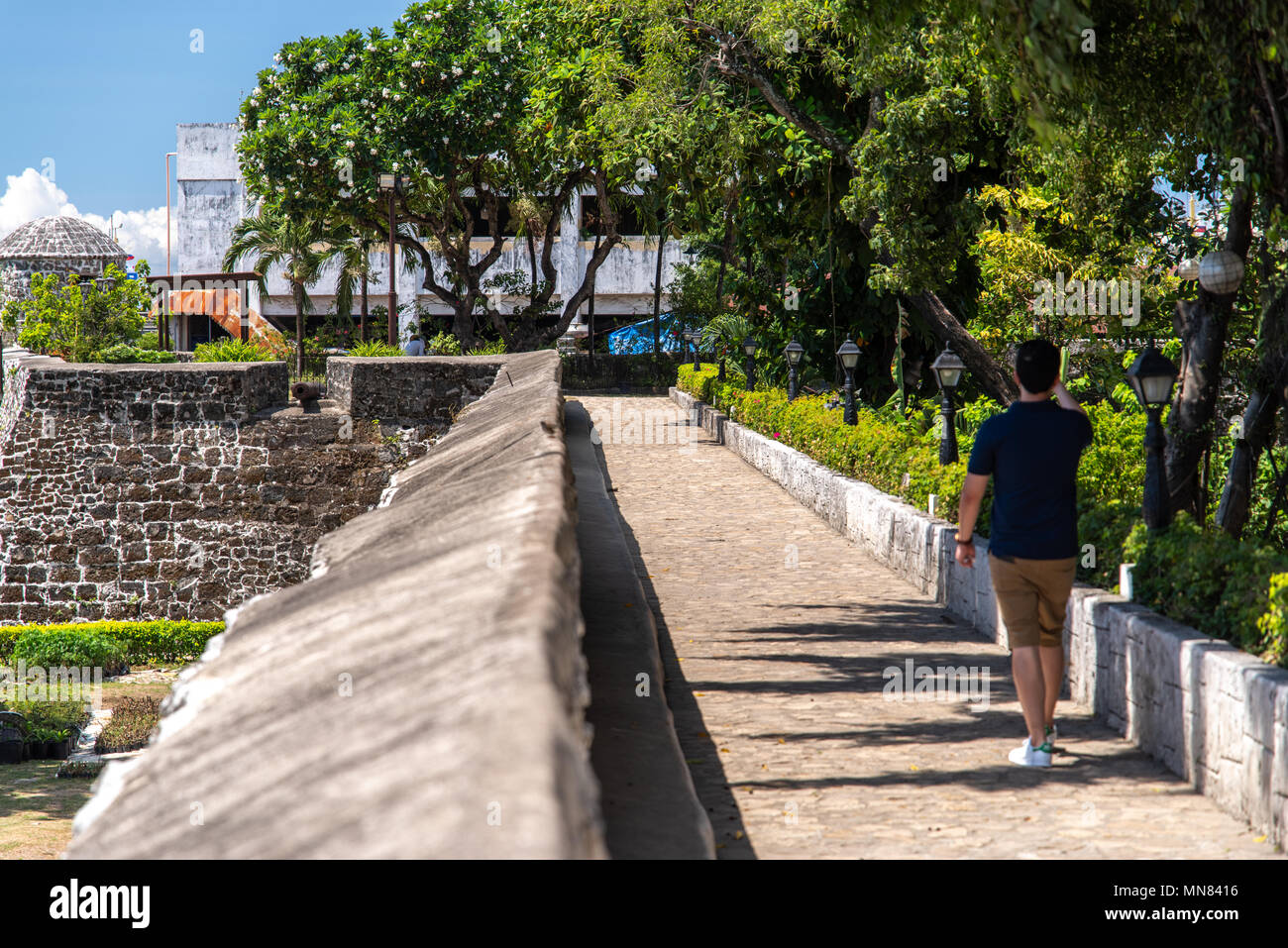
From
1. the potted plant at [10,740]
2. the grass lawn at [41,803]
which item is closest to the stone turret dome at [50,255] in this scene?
the grass lawn at [41,803]

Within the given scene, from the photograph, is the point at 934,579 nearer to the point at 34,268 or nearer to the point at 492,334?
the point at 34,268

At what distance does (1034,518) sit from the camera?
5.53 m

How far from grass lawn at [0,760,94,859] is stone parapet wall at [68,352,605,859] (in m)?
10.8

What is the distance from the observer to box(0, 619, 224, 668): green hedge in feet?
57.9

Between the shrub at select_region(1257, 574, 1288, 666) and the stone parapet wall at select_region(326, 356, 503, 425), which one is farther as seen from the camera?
the stone parapet wall at select_region(326, 356, 503, 425)

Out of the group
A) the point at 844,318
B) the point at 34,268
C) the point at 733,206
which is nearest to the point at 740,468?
the point at 844,318

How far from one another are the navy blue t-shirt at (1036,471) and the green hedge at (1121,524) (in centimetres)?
76

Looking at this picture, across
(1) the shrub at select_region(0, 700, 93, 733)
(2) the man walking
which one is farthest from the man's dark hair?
(1) the shrub at select_region(0, 700, 93, 733)

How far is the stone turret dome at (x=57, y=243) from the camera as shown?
33406 mm

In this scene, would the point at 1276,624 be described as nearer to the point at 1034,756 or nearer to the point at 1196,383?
the point at 1034,756

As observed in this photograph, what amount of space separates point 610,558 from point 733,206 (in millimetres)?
16258

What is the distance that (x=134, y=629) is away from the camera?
17.6m

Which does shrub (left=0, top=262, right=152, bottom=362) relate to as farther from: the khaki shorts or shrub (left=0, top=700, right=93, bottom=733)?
the khaki shorts

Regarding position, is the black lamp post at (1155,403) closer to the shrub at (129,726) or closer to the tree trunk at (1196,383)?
the tree trunk at (1196,383)
